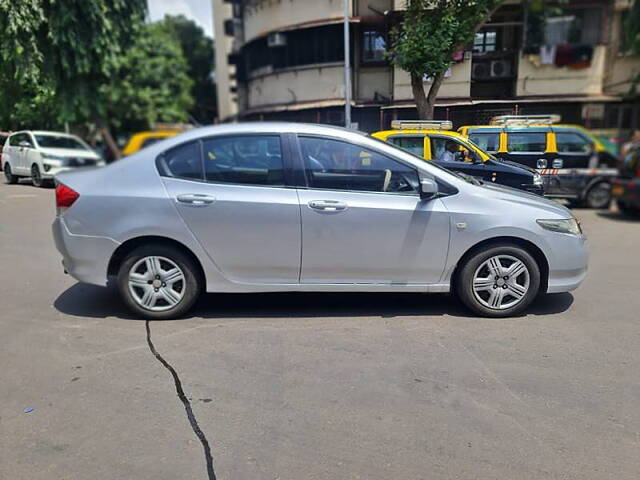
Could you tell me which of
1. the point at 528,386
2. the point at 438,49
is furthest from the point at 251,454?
the point at 438,49

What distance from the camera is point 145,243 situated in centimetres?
407

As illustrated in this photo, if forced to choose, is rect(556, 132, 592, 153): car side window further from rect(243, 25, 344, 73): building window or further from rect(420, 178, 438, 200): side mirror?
rect(243, 25, 344, 73): building window

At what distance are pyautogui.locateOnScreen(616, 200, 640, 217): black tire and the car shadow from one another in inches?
232

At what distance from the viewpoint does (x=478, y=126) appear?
4965 mm

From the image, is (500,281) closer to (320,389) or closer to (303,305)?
(303,305)

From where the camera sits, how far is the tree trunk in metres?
5.00

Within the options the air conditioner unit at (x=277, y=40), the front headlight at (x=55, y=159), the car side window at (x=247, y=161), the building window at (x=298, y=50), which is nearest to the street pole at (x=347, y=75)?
the building window at (x=298, y=50)

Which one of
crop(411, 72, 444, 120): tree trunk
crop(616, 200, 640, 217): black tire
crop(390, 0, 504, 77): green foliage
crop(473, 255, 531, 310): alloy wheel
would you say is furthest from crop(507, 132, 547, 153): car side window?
crop(616, 200, 640, 217): black tire

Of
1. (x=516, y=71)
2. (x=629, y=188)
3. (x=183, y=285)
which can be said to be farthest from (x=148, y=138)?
(x=629, y=188)

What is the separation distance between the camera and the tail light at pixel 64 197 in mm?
4023

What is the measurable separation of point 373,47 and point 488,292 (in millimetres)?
3228

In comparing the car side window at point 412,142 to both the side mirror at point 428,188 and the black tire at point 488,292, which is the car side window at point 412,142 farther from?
the black tire at point 488,292

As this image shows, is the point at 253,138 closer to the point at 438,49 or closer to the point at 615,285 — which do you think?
the point at 438,49

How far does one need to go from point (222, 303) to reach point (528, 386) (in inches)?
111
